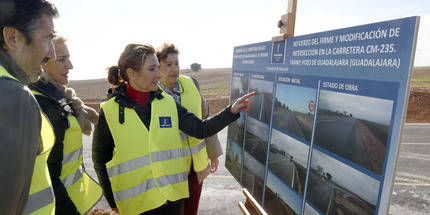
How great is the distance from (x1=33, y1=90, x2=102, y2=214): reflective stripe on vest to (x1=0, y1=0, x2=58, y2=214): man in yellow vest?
0.61 m

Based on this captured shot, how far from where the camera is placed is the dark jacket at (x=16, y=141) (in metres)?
0.92

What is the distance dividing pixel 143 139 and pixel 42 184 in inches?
34.1

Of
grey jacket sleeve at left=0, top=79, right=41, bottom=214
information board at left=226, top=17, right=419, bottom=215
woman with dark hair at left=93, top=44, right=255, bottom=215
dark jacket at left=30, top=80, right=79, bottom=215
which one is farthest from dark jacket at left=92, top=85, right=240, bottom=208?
grey jacket sleeve at left=0, top=79, right=41, bottom=214

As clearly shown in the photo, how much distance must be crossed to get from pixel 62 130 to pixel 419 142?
10.7 m

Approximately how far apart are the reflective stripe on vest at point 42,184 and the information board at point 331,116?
5.64 ft

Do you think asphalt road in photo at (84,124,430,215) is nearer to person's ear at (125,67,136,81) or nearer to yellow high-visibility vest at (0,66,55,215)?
person's ear at (125,67,136,81)

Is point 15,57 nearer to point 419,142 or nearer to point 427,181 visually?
point 427,181

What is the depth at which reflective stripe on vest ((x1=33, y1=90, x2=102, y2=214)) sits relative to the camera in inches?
74.4

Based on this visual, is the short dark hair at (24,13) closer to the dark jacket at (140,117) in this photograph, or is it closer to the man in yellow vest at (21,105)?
the man in yellow vest at (21,105)

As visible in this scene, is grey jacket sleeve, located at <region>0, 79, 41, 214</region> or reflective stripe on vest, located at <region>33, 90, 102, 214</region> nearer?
grey jacket sleeve, located at <region>0, 79, 41, 214</region>

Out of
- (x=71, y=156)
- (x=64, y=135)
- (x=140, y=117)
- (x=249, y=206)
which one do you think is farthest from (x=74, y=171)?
(x=249, y=206)

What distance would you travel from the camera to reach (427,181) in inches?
236

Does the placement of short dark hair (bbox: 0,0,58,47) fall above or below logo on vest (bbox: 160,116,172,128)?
above

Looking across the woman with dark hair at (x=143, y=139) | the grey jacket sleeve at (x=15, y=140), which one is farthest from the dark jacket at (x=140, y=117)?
the grey jacket sleeve at (x=15, y=140)
